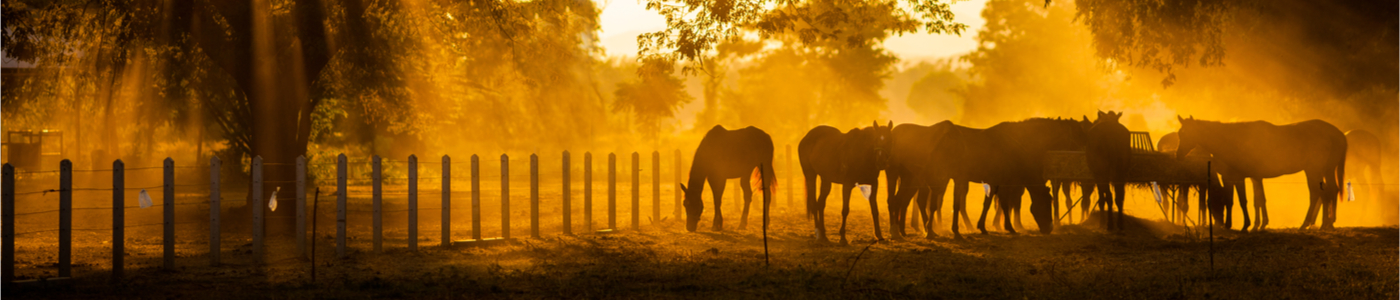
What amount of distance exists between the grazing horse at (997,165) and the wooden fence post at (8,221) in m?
10.5

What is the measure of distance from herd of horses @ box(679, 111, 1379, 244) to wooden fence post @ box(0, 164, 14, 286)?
8.29 metres

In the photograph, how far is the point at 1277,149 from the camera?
1512 cm

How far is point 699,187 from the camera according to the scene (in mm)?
15484

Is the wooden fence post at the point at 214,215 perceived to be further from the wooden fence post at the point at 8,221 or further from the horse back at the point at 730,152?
the horse back at the point at 730,152

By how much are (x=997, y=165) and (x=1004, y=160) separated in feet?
0.54

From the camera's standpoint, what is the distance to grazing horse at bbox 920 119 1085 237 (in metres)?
13.7

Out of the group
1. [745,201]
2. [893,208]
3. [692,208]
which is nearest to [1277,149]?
[893,208]

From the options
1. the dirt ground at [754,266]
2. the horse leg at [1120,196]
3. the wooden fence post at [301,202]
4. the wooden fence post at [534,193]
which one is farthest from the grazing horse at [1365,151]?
the wooden fence post at [301,202]

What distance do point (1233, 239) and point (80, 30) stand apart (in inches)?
677

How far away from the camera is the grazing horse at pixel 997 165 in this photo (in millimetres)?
13688

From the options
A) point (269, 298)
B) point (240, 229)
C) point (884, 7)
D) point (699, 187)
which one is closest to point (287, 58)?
point (240, 229)

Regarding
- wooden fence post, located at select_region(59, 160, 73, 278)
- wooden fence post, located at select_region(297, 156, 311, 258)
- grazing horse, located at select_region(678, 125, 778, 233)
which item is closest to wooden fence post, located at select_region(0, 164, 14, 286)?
wooden fence post, located at select_region(59, 160, 73, 278)

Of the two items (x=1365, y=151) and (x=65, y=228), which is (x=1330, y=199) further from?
(x=65, y=228)

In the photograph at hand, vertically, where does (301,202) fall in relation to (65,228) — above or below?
above
